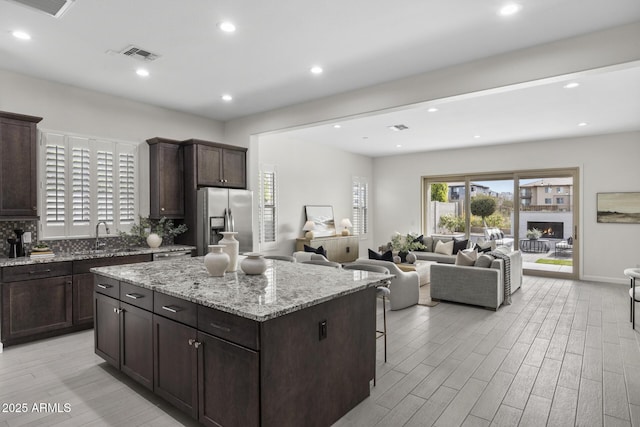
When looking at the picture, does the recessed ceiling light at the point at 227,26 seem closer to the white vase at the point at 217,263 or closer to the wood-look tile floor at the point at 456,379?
the white vase at the point at 217,263

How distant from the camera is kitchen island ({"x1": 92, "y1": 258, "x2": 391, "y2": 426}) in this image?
1.94m

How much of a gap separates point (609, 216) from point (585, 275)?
132cm

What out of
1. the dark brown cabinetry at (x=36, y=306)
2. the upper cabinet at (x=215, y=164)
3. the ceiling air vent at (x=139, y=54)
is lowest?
the dark brown cabinetry at (x=36, y=306)

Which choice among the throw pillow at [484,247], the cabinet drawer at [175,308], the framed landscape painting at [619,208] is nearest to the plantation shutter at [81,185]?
the cabinet drawer at [175,308]

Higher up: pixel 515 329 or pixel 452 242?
pixel 452 242

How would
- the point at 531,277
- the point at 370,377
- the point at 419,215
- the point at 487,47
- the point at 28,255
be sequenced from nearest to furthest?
the point at 370,377 → the point at 487,47 → the point at 28,255 → the point at 531,277 → the point at 419,215

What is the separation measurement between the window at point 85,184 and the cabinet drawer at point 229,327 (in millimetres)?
3498

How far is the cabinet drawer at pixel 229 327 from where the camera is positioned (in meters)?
1.90

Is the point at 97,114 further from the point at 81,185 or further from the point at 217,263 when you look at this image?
the point at 217,263

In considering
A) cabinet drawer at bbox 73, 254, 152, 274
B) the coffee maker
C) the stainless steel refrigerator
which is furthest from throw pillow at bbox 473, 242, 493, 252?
the coffee maker

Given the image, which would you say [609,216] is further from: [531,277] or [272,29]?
[272,29]

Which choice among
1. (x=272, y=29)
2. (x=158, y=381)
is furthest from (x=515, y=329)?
(x=272, y=29)

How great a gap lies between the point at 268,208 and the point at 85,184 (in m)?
3.38

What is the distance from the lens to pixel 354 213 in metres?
9.98
